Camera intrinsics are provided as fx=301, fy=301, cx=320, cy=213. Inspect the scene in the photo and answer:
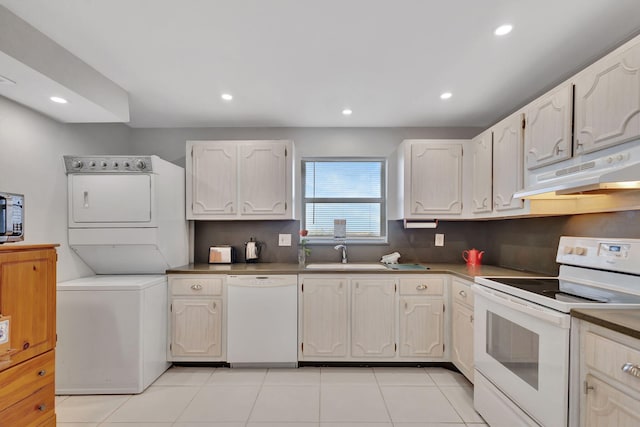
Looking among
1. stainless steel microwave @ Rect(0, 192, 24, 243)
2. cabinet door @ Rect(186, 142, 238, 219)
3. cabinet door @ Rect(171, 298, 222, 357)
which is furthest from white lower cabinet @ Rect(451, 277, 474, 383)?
stainless steel microwave @ Rect(0, 192, 24, 243)

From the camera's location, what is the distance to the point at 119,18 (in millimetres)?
1540

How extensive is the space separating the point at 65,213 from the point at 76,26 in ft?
4.89

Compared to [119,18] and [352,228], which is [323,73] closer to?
[119,18]

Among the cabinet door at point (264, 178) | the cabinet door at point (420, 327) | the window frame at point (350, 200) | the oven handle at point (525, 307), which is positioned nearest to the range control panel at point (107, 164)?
the cabinet door at point (264, 178)

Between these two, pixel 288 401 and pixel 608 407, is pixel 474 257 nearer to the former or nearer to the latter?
pixel 608 407

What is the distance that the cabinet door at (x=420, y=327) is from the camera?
8.70 feet

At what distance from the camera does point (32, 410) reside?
161cm

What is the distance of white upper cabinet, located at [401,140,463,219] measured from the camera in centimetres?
288

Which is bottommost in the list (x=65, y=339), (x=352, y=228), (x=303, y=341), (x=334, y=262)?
(x=303, y=341)

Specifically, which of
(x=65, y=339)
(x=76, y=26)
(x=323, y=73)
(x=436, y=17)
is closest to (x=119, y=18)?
(x=76, y=26)

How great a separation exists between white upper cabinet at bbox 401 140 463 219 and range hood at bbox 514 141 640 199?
103 cm

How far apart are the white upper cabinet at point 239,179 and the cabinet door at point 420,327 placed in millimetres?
1410

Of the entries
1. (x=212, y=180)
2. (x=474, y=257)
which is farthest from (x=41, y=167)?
(x=474, y=257)

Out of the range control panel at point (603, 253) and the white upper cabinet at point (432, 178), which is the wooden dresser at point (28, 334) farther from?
the range control panel at point (603, 253)
